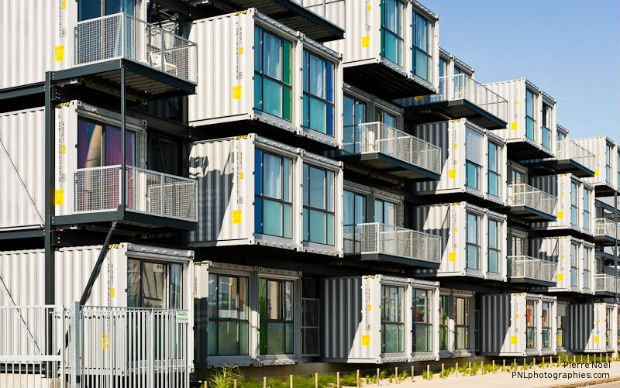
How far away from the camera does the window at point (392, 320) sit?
1438 inches

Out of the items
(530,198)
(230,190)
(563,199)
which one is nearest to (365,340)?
(230,190)

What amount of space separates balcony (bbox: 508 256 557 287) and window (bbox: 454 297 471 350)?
105 inches

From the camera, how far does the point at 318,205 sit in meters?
32.1

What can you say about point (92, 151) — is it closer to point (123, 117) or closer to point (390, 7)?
point (123, 117)

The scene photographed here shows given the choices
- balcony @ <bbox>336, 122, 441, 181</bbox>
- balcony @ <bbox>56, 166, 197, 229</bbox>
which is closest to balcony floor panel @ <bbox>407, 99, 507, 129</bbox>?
balcony @ <bbox>336, 122, 441, 181</bbox>

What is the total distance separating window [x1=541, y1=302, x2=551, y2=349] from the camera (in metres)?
52.0

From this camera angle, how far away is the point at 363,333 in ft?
117

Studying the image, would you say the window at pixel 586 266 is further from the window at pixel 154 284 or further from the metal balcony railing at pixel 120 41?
the metal balcony railing at pixel 120 41

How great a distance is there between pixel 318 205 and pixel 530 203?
21.4 meters

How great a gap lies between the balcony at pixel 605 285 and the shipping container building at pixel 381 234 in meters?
23.7

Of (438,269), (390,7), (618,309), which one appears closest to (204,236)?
(390,7)

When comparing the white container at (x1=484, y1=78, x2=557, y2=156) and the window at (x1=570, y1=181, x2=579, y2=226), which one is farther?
the window at (x1=570, y1=181, x2=579, y2=226)

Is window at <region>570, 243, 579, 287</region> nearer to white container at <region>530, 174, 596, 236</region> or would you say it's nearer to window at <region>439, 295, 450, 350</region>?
white container at <region>530, 174, 596, 236</region>

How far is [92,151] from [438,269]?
2017 centimetres
